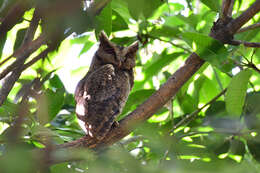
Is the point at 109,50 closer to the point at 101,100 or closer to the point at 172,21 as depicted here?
the point at 172,21

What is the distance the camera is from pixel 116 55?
3781mm

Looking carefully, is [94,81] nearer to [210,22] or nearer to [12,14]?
[210,22]

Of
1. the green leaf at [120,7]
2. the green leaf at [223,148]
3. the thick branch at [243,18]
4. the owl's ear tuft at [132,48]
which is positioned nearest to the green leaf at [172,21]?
the owl's ear tuft at [132,48]

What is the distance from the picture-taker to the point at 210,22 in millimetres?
3254

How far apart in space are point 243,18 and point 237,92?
1.50 ft

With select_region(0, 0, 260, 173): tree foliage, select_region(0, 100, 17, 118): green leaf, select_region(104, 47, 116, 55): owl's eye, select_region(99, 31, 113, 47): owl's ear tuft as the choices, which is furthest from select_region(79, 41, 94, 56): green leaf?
select_region(0, 100, 17, 118): green leaf

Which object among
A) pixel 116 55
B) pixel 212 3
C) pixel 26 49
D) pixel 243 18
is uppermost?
pixel 26 49

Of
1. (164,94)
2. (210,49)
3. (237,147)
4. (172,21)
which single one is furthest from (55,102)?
(172,21)

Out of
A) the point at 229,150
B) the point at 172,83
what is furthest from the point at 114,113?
the point at 229,150

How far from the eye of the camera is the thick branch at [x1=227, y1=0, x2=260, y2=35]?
78.8 inches

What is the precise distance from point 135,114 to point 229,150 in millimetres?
831

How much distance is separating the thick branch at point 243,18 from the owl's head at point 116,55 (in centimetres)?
162

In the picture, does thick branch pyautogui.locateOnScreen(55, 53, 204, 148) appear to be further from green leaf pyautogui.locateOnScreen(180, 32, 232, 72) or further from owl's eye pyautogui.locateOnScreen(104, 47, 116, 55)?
owl's eye pyautogui.locateOnScreen(104, 47, 116, 55)

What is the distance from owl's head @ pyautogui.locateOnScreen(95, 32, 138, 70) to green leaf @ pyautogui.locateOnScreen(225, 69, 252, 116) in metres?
1.76
